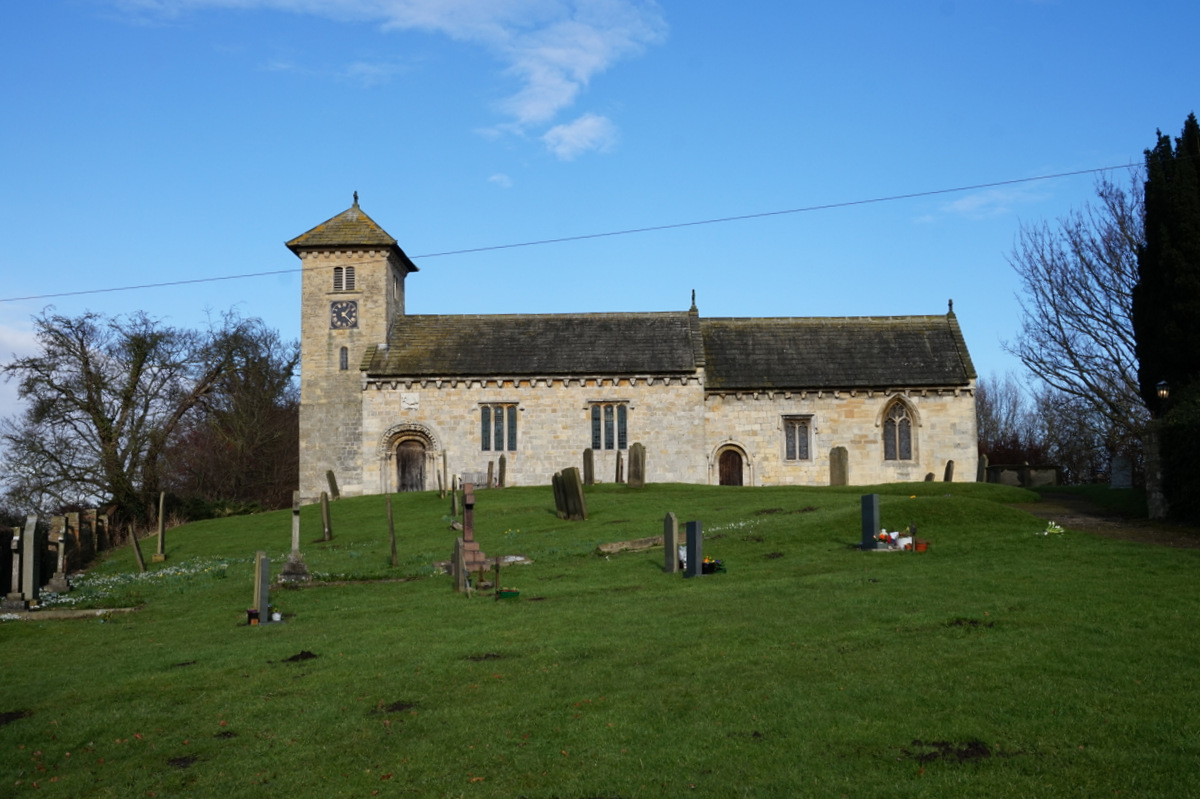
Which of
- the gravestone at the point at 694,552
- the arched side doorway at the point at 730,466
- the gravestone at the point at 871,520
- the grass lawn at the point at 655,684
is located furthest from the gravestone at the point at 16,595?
the arched side doorway at the point at 730,466

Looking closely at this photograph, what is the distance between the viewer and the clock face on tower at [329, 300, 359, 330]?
40.4 m

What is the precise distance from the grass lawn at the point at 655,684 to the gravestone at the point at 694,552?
41cm

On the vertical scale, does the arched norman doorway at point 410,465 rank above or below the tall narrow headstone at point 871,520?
above

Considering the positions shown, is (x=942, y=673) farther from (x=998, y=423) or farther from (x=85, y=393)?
(x=998, y=423)

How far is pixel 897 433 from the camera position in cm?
3925

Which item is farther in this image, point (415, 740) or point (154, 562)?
point (154, 562)

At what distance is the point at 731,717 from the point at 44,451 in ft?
126

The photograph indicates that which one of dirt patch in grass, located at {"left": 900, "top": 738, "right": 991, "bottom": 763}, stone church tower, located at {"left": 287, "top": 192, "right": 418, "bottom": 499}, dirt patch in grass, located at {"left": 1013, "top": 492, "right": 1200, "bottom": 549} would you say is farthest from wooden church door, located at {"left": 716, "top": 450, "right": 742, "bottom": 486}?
dirt patch in grass, located at {"left": 900, "top": 738, "right": 991, "bottom": 763}

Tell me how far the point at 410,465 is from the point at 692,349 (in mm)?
12313

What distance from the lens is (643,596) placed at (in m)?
14.7

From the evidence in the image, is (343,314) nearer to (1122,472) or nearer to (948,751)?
(1122,472)

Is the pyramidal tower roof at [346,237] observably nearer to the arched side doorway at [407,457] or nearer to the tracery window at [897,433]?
the arched side doorway at [407,457]

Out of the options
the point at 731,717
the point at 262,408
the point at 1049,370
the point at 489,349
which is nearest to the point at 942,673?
the point at 731,717

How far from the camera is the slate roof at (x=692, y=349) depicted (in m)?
39.2
